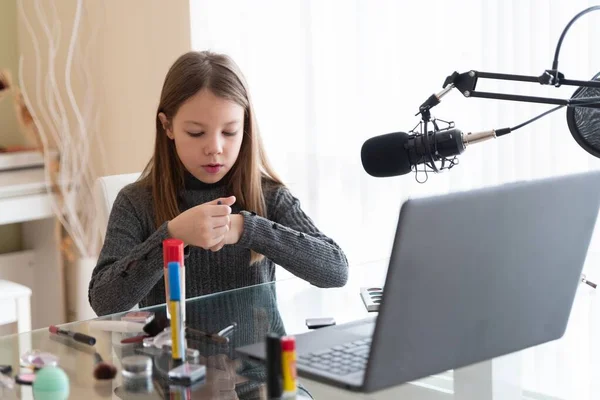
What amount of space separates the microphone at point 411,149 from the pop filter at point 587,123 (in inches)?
6.1

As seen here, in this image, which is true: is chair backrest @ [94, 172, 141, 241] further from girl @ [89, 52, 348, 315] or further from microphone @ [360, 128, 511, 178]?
microphone @ [360, 128, 511, 178]

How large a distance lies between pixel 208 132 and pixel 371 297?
1.49ft

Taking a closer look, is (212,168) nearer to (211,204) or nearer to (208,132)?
(208,132)

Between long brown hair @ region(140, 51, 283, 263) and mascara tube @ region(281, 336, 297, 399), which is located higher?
long brown hair @ region(140, 51, 283, 263)

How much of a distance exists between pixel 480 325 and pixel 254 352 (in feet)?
0.97

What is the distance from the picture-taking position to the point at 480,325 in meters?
1.10

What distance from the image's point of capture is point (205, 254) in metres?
1.88

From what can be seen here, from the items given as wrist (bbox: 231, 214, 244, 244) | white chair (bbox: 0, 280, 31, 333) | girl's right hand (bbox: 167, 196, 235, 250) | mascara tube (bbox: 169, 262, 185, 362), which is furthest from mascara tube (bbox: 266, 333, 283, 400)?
white chair (bbox: 0, 280, 31, 333)

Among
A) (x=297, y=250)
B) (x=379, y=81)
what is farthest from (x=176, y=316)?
(x=379, y=81)

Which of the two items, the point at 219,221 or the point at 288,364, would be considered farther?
the point at 219,221

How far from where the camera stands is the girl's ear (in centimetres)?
188

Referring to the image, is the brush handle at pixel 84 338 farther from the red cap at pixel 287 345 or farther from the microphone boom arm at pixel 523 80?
the microphone boom arm at pixel 523 80

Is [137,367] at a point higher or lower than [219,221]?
lower

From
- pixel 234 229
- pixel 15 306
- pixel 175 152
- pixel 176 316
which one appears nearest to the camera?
pixel 176 316
